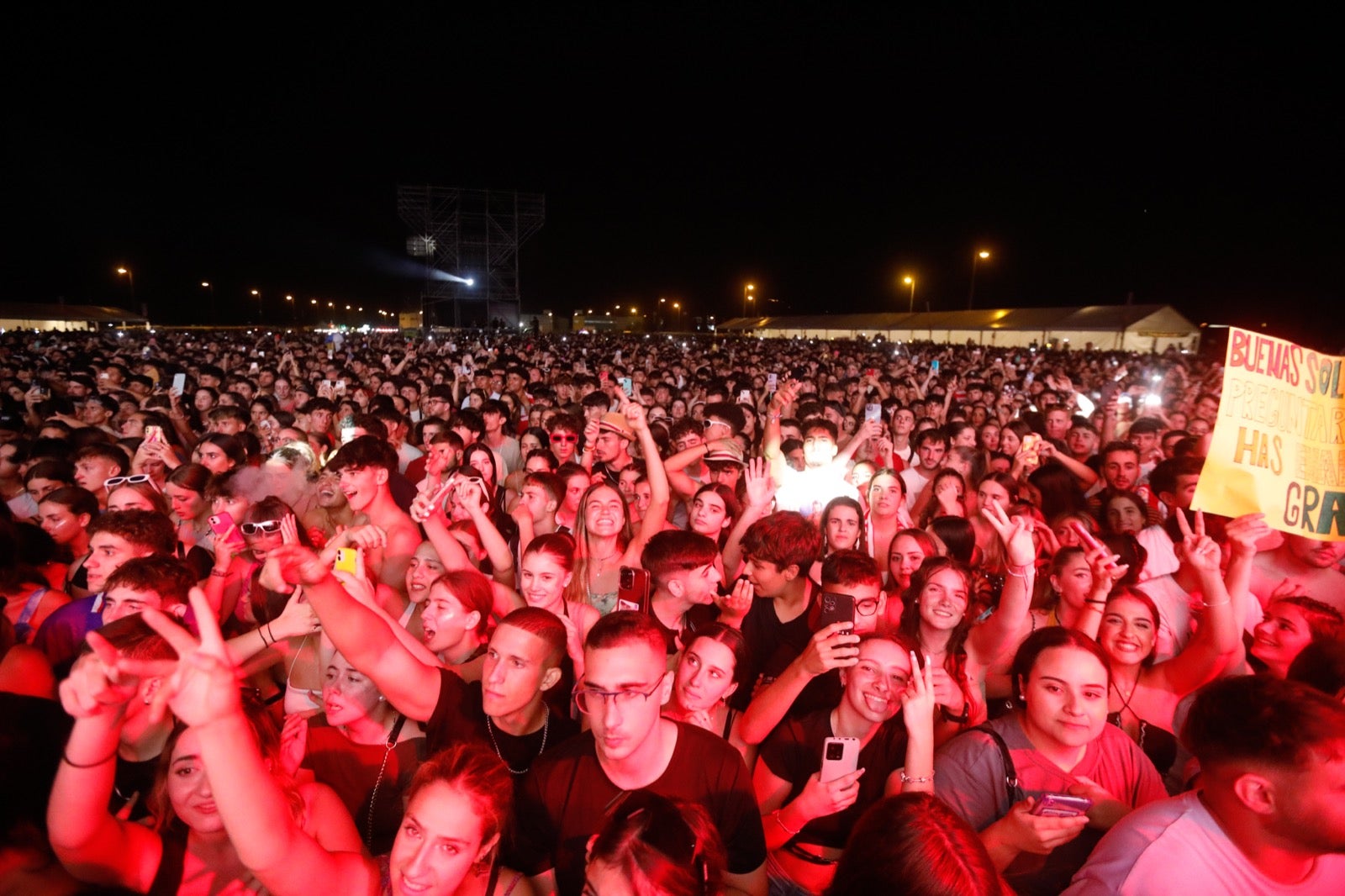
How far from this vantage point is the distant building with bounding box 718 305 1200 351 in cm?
4797

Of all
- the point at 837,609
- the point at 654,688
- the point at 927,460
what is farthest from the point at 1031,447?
the point at 654,688

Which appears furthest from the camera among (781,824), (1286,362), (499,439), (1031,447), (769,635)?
(499,439)

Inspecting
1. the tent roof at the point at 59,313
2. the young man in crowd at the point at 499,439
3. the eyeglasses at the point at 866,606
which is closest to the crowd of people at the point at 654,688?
the eyeglasses at the point at 866,606

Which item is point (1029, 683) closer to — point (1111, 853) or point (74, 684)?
point (1111, 853)

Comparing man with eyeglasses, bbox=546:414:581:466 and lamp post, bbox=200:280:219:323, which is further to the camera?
lamp post, bbox=200:280:219:323

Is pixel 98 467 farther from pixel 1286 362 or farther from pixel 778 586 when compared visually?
pixel 1286 362

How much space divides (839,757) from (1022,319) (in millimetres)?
59683

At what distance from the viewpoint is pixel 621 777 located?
7.71 feet

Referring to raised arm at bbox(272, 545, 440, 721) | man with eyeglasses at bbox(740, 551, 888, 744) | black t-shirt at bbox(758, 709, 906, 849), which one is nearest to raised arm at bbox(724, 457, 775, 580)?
man with eyeglasses at bbox(740, 551, 888, 744)

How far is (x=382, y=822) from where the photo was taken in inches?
108

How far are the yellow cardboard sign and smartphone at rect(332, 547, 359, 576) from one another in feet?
12.4

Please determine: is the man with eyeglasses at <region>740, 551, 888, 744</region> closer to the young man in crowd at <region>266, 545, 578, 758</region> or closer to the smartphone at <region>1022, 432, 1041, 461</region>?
the young man in crowd at <region>266, 545, 578, 758</region>

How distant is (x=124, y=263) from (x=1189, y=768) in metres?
95.5

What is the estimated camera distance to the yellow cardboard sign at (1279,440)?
3244 millimetres
